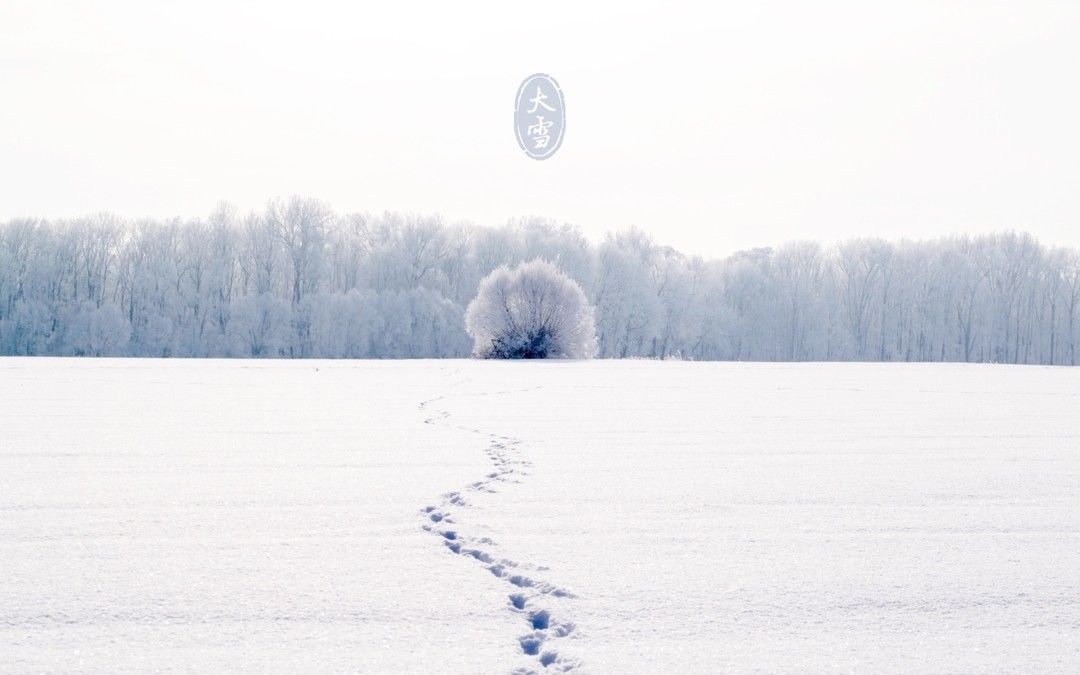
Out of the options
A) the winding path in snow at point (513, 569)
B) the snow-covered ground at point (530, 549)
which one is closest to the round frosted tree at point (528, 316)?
the snow-covered ground at point (530, 549)

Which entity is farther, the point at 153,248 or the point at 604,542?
the point at 153,248

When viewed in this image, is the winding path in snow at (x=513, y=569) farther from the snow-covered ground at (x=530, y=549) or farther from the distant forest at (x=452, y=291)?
the distant forest at (x=452, y=291)

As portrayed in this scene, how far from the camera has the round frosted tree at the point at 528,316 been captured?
24.6m

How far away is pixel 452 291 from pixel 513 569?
4435 cm

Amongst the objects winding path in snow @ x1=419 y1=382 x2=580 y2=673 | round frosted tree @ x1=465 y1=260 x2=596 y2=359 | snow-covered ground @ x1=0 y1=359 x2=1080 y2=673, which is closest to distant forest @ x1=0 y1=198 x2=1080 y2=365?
round frosted tree @ x1=465 y1=260 x2=596 y2=359

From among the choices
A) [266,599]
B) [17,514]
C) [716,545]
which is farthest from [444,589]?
[17,514]

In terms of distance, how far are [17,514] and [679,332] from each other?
45982 millimetres

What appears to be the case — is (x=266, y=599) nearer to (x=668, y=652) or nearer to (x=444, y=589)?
(x=444, y=589)

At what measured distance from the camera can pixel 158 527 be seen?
3.15 meters

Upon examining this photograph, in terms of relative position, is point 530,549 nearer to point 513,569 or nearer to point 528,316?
point 513,569

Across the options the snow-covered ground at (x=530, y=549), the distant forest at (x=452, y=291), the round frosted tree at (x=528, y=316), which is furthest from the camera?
the distant forest at (x=452, y=291)

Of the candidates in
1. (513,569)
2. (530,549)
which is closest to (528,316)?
(530,549)

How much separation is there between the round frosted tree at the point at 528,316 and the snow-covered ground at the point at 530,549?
17826mm

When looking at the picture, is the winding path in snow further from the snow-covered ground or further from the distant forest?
the distant forest
